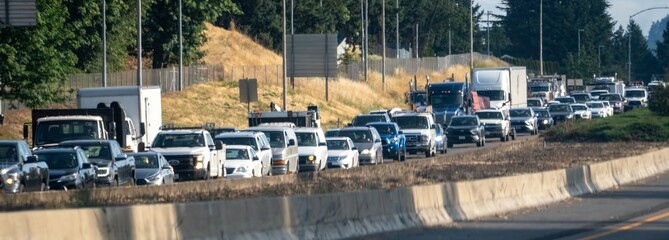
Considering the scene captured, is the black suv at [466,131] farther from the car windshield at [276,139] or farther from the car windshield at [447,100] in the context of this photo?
the car windshield at [276,139]

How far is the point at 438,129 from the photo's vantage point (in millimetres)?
54406

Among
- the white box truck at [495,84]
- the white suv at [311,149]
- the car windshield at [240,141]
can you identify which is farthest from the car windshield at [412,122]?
the white box truck at [495,84]

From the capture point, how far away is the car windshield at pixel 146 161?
32.6 meters

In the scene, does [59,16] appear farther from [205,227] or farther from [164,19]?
[205,227]

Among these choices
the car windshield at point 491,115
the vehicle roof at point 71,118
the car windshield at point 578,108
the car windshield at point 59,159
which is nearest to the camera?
the car windshield at point 59,159

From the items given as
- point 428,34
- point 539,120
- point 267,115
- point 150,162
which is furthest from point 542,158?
point 428,34

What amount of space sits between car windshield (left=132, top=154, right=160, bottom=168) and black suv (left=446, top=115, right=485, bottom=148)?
91.1 feet

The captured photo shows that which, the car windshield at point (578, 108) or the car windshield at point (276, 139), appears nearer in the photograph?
the car windshield at point (276, 139)

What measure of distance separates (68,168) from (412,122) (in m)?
25.5

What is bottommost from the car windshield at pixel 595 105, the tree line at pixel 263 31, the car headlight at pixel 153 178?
the car headlight at pixel 153 178

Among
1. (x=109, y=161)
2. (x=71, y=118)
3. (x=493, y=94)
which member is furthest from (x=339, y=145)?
(x=493, y=94)

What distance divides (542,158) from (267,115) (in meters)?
11.6

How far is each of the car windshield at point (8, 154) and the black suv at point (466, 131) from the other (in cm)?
3229

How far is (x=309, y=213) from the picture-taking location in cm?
1867
